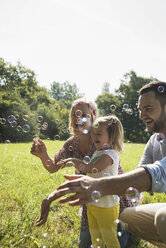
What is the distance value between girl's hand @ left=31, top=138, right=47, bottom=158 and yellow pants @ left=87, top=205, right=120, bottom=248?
1.05 m

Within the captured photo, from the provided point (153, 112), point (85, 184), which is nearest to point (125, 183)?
point (85, 184)

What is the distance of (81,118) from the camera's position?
9.32ft

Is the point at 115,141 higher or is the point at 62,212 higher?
the point at 115,141

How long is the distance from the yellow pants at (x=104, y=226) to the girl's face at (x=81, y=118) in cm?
106

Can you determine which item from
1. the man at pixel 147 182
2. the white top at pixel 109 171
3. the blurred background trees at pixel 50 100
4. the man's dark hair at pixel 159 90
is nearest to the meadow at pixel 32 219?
the man at pixel 147 182

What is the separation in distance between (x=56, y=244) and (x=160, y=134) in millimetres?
1793

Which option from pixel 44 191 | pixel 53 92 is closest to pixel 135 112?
pixel 44 191

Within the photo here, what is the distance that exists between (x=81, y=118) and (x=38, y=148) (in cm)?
75

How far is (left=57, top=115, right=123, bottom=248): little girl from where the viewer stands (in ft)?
6.89

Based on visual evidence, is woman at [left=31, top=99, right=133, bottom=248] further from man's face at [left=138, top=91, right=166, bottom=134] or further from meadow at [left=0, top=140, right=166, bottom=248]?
man's face at [left=138, top=91, right=166, bottom=134]

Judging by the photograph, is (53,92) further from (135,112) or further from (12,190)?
(12,190)

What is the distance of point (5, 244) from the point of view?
2.18 m

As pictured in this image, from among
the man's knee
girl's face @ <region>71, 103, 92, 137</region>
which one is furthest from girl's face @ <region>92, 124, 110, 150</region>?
the man's knee

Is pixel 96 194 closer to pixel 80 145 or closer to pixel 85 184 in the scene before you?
pixel 85 184
